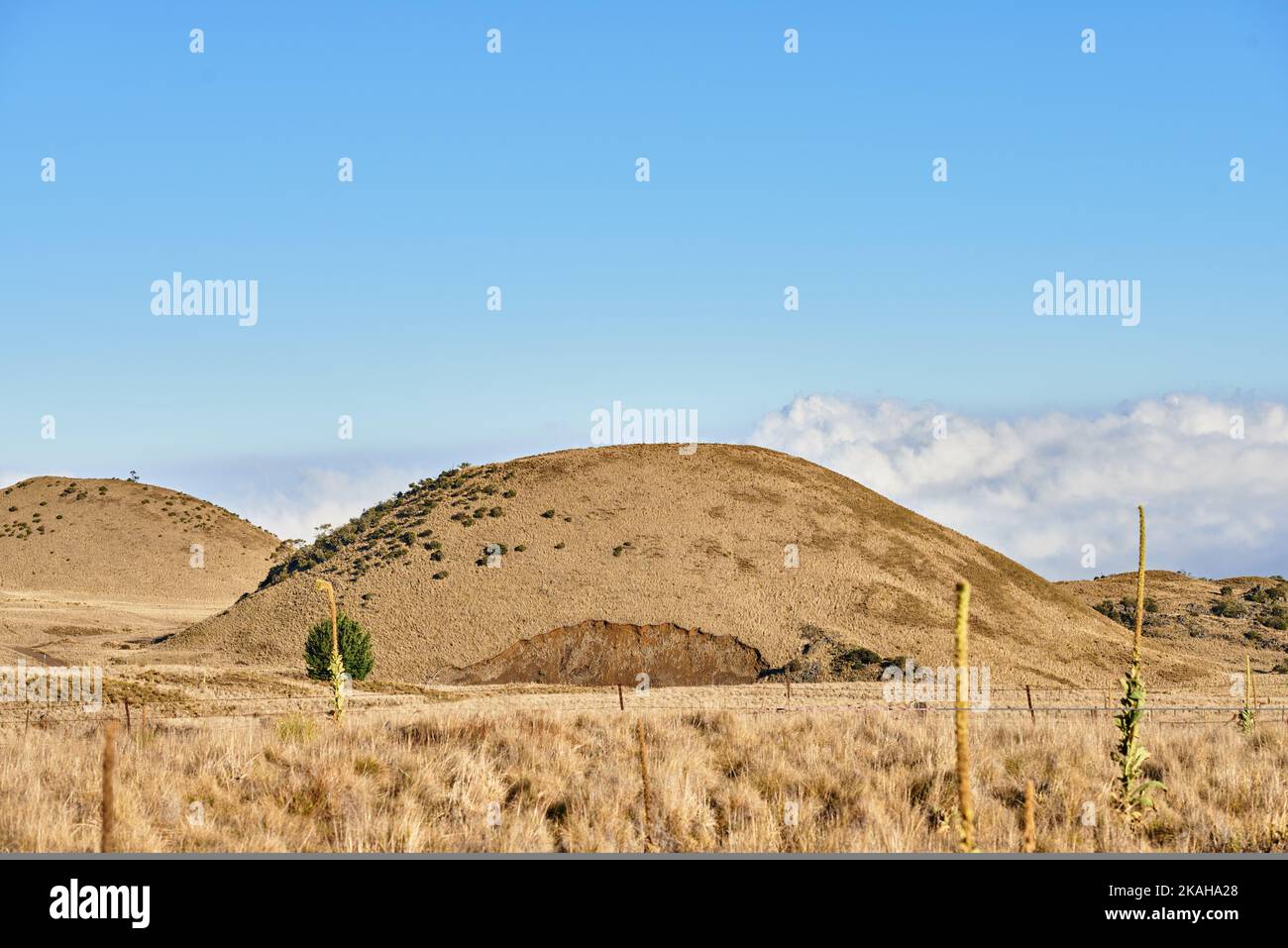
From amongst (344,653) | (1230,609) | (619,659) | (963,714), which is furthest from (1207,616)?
(963,714)

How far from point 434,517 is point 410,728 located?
74.1 metres

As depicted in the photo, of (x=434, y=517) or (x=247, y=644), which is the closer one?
(x=247, y=644)

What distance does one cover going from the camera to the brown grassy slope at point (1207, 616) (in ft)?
283

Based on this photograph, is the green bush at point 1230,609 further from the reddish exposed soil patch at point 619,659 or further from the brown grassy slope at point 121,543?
the brown grassy slope at point 121,543

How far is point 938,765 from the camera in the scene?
15.7 metres

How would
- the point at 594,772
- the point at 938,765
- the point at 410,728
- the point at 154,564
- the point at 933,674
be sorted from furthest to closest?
the point at 154,564 → the point at 933,674 → the point at 410,728 → the point at 938,765 → the point at 594,772

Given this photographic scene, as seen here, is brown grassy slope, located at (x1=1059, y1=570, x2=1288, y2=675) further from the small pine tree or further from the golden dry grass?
the golden dry grass

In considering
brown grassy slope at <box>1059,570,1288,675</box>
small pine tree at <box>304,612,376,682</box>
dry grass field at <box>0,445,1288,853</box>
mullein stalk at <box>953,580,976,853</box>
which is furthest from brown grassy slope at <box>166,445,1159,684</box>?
mullein stalk at <box>953,580,976,853</box>

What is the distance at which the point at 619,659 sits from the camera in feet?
227

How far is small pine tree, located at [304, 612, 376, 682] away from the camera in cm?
5656

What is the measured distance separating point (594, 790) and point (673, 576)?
213 ft
